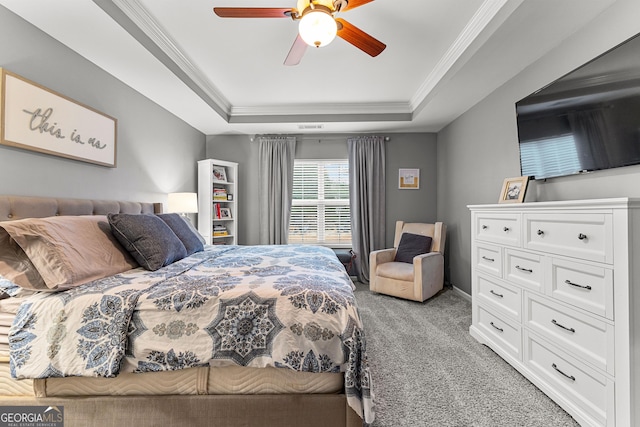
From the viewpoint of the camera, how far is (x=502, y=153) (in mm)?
2977

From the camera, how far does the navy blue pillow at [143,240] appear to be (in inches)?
75.2

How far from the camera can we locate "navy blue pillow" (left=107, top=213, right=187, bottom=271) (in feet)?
6.26

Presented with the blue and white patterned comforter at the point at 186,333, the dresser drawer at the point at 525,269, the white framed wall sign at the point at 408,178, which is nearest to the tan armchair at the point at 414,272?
the white framed wall sign at the point at 408,178

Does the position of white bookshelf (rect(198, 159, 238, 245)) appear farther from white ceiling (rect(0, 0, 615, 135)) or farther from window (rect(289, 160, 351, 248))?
window (rect(289, 160, 351, 248))

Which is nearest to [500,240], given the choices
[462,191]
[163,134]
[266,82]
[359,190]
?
[462,191]

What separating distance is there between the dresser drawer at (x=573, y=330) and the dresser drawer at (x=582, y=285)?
0.06 m

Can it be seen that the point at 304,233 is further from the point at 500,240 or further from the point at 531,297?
the point at 531,297

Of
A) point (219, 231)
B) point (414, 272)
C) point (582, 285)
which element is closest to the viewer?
point (582, 285)

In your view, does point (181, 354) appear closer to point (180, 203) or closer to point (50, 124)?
point (50, 124)

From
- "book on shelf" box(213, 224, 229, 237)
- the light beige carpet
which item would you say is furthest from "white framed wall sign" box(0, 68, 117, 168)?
the light beige carpet

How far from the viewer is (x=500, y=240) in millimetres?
2258

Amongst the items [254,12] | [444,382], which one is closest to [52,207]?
[254,12]

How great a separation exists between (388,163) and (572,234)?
A: 10.6ft

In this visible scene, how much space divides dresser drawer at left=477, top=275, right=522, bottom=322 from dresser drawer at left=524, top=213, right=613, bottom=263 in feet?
1.25
